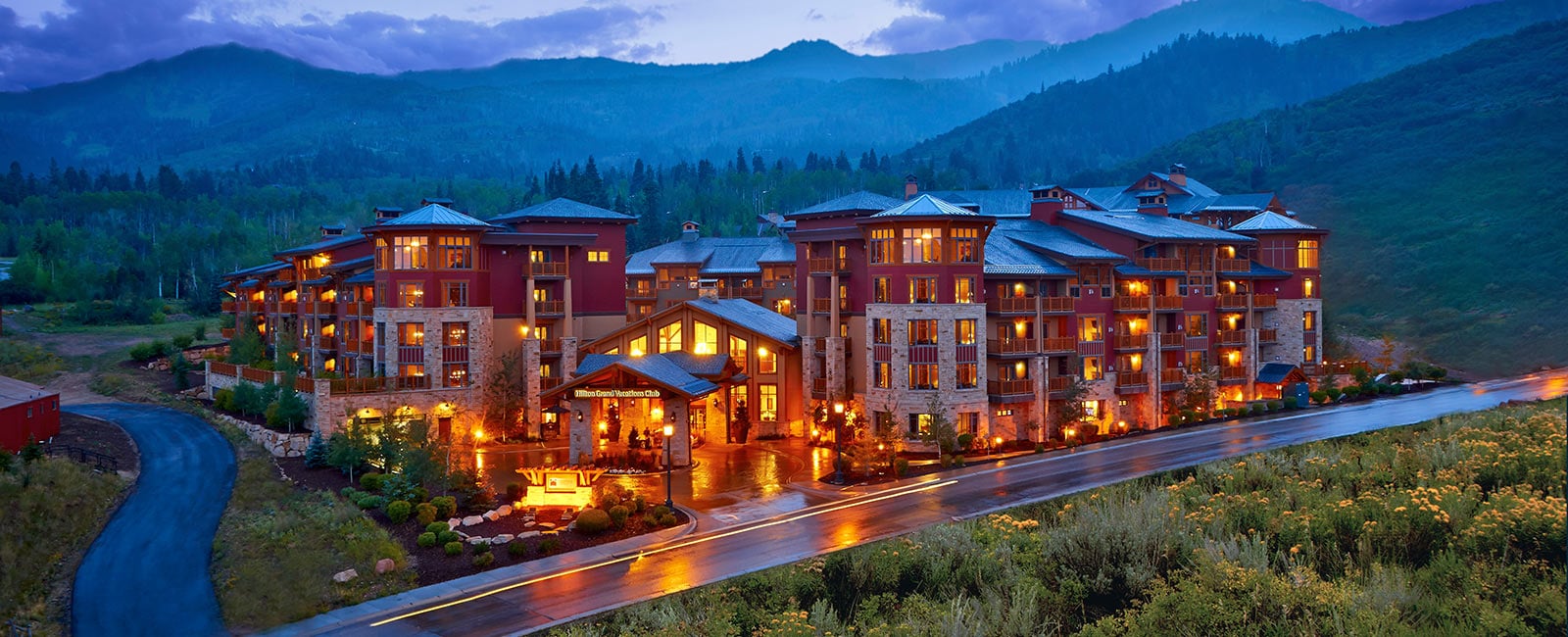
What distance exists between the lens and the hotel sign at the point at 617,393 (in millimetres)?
47625

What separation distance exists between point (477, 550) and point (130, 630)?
977 cm

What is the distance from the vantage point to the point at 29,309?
10994 centimetres

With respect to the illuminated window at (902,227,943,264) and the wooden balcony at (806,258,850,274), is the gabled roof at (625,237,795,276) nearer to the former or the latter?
the wooden balcony at (806,258,850,274)

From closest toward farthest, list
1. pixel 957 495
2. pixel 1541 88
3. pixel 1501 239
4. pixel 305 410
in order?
pixel 957 495, pixel 305 410, pixel 1501 239, pixel 1541 88

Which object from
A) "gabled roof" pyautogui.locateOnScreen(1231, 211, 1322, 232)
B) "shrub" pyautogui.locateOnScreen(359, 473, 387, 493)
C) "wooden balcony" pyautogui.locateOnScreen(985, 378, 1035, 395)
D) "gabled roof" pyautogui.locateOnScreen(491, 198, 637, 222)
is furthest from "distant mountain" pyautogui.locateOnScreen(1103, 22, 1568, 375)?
"shrub" pyautogui.locateOnScreen(359, 473, 387, 493)

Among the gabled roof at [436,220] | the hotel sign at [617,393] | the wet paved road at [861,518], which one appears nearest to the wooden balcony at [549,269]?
the gabled roof at [436,220]

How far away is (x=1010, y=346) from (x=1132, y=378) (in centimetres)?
994

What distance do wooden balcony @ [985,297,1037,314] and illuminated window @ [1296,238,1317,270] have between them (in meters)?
27.8

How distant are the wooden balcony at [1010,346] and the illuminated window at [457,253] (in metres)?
31.3

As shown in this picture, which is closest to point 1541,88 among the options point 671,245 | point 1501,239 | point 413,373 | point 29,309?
point 1501,239

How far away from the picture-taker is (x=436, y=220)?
5903 cm

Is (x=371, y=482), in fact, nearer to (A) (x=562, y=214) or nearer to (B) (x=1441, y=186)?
(A) (x=562, y=214)

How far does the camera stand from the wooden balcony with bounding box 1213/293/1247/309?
6556cm

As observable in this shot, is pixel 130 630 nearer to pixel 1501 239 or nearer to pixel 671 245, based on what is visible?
pixel 671 245
